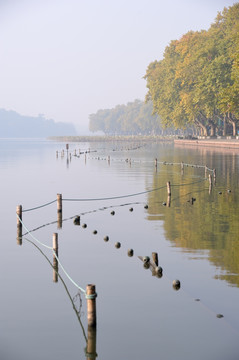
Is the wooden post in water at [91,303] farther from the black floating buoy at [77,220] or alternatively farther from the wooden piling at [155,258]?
the black floating buoy at [77,220]

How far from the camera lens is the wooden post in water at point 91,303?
1323cm

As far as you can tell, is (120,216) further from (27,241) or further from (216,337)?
(216,337)

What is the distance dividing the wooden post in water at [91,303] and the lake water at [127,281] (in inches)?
12.7

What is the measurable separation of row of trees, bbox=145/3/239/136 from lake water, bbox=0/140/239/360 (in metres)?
44.4

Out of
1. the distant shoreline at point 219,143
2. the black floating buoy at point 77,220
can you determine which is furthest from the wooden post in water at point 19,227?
the distant shoreline at point 219,143

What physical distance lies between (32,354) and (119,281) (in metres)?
5.74

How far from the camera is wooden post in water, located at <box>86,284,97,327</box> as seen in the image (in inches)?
521

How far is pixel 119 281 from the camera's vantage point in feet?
61.1

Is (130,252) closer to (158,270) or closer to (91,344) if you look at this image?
(158,270)

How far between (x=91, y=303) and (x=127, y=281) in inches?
202

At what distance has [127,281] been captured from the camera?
18.6 m

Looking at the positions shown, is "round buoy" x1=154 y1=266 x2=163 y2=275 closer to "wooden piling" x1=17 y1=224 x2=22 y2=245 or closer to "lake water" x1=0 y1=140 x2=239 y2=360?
"lake water" x1=0 y1=140 x2=239 y2=360

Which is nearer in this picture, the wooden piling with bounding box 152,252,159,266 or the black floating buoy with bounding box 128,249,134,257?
the wooden piling with bounding box 152,252,159,266

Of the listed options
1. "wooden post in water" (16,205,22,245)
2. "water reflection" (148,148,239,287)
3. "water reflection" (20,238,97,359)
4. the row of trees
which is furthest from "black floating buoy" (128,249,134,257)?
the row of trees
